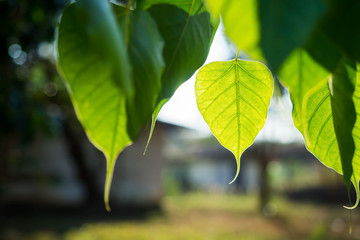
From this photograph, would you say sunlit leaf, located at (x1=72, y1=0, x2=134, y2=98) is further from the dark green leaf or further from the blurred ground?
the blurred ground

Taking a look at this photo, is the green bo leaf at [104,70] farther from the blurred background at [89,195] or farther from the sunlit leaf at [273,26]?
the blurred background at [89,195]

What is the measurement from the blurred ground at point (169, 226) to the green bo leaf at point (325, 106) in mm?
4631

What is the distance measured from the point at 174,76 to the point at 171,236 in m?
4.99

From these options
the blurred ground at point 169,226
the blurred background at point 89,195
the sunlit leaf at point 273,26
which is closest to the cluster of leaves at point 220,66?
the sunlit leaf at point 273,26

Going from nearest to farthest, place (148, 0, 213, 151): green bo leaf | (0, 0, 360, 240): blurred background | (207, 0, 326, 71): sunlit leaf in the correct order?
(207, 0, 326, 71): sunlit leaf, (148, 0, 213, 151): green bo leaf, (0, 0, 360, 240): blurred background

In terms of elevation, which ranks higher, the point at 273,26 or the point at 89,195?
the point at 273,26

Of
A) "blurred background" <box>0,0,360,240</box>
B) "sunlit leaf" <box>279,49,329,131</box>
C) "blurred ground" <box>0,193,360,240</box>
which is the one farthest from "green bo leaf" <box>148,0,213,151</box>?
"blurred ground" <box>0,193,360,240</box>

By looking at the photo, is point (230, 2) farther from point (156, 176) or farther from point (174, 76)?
point (156, 176)

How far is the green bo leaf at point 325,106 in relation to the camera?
17 cm

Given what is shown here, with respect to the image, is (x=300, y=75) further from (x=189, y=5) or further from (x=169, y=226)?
(x=169, y=226)

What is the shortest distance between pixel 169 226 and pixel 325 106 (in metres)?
5.93

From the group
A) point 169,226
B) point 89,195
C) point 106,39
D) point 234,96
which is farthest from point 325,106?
point 89,195

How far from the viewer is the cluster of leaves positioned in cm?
14

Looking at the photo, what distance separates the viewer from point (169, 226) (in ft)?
19.5
